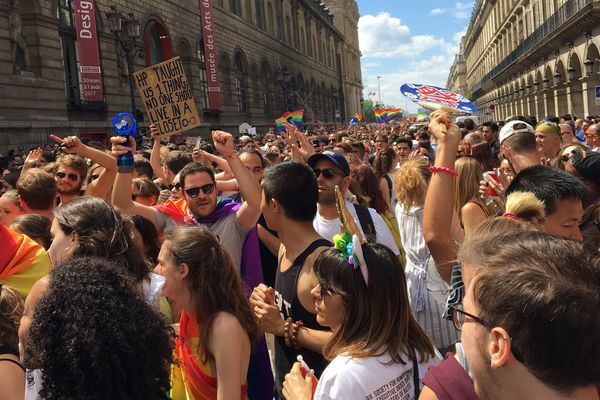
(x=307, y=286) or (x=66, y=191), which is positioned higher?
(x=66, y=191)

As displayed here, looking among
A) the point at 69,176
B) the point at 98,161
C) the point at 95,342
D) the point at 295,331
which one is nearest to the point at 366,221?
the point at 295,331

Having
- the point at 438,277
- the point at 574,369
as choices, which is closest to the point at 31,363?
the point at 574,369

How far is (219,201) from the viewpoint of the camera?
4453 millimetres

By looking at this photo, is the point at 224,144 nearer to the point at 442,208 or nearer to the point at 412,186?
the point at 412,186

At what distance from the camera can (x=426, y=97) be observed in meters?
5.40

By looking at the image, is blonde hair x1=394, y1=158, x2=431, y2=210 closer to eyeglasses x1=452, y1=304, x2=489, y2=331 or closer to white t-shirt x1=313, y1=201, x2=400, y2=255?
white t-shirt x1=313, y1=201, x2=400, y2=255

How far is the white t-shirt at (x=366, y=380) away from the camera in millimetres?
2015

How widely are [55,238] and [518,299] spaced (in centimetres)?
246

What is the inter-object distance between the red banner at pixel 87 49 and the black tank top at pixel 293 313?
14513 mm

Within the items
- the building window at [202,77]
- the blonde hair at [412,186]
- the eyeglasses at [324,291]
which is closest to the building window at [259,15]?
the building window at [202,77]

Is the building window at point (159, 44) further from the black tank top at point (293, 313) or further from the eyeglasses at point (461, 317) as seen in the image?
the eyeglasses at point (461, 317)

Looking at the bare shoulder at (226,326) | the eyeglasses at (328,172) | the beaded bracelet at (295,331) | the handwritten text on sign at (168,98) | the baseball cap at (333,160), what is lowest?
the beaded bracelet at (295,331)

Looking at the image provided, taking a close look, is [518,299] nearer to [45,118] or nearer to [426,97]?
[426,97]

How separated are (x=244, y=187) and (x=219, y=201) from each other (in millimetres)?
470
